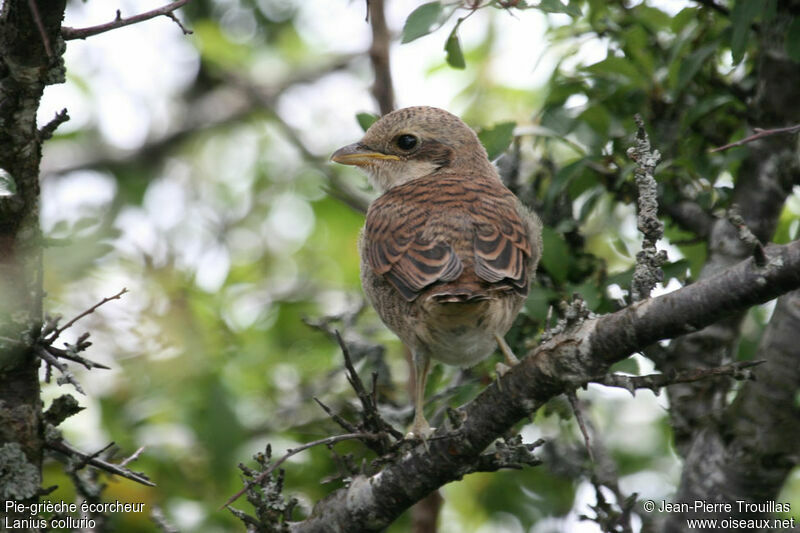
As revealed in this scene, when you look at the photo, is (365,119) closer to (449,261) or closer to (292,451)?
(449,261)

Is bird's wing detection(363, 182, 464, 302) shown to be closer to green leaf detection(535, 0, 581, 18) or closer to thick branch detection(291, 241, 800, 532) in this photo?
thick branch detection(291, 241, 800, 532)

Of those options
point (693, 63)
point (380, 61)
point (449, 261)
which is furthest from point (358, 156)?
point (693, 63)

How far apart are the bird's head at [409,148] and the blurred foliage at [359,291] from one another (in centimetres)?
A: 23

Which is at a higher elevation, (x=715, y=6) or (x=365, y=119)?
(x=715, y=6)

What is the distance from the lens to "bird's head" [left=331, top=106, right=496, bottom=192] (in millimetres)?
4930

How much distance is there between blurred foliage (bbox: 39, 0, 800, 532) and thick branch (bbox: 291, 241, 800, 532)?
45 centimetres

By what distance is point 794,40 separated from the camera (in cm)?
381

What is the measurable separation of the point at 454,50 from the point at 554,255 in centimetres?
102

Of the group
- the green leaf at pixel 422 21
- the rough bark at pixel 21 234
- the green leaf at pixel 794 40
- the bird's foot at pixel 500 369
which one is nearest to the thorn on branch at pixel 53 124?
the rough bark at pixel 21 234

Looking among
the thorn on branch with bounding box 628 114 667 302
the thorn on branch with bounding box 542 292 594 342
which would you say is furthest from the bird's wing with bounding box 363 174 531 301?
the thorn on branch with bounding box 628 114 667 302

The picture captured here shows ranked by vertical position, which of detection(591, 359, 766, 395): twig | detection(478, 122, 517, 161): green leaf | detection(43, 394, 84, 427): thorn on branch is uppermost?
detection(478, 122, 517, 161): green leaf

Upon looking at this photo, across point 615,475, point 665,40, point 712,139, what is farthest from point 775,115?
point 615,475

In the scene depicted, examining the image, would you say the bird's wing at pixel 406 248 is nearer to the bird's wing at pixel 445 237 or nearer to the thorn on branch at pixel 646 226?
the bird's wing at pixel 445 237

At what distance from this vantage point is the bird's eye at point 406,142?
4.93 metres
